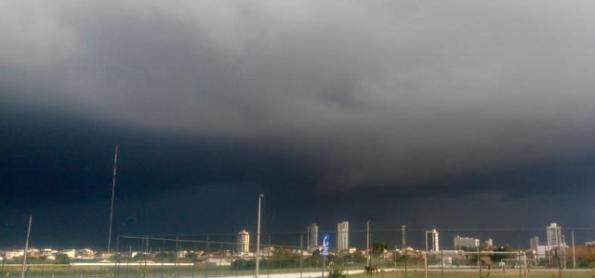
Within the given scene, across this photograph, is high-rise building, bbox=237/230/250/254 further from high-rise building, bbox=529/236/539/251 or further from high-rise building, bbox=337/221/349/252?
high-rise building, bbox=529/236/539/251

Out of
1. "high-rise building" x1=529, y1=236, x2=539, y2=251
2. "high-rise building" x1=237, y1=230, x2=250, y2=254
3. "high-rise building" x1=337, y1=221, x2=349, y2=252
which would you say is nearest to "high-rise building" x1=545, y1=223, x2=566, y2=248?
"high-rise building" x1=529, y1=236, x2=539, y2=251

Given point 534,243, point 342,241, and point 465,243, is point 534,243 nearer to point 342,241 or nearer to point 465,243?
point 465,243

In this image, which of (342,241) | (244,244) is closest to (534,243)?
(342,241)

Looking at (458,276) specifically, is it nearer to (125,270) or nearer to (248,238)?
(248,238)

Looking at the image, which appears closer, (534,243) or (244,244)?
(534,243)

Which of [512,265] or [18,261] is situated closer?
[18,261]

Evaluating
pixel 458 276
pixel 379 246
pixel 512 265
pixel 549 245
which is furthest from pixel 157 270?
pixel 512 265

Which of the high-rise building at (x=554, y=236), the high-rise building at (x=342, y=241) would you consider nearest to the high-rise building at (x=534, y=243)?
the high-rise building at (x=554, y=236)
